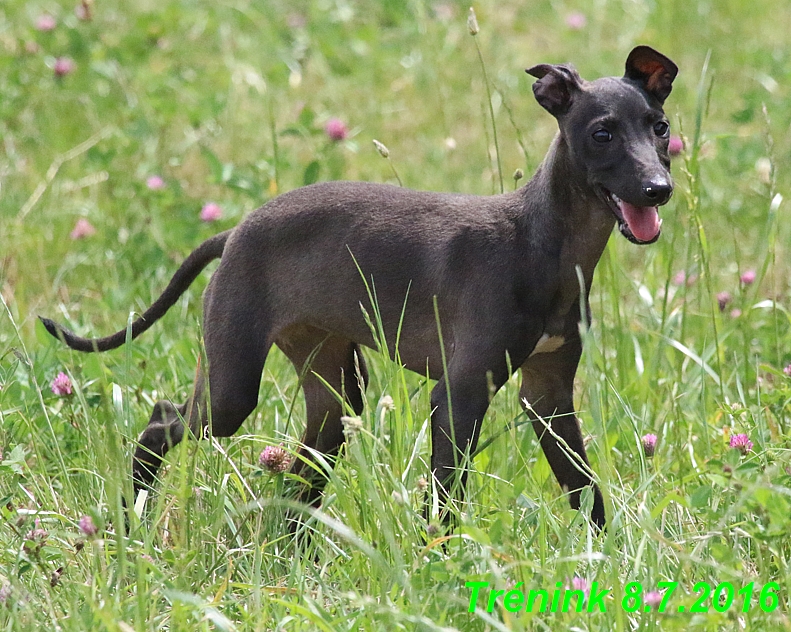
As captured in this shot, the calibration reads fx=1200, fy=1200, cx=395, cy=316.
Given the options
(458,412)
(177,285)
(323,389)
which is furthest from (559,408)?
(177,285)

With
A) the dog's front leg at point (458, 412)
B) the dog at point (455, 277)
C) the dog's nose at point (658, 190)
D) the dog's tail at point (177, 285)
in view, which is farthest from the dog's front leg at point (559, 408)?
the dog's tail at point (177, 285)

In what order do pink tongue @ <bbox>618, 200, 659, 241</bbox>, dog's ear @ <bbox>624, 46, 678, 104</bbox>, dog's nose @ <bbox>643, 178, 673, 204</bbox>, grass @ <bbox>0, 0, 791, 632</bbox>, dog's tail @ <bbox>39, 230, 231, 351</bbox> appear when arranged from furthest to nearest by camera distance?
dog's tail @ <bbox>39, 230, 231, 351</bbox> < dog's ear @ <bbox>624, 46, 678, 104</bbox> < pink tongue @ <bbox>618, 200, 659, 241</bbox> < dog's nose @ <bbox>643, 178, 673, 204</bbox> < grass @ <bbox>0, 0, 791, 632</bbox>

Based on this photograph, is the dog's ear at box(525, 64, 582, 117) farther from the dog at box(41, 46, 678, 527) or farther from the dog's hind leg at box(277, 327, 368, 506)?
the dog's hind leg at box(277, 327, 368, 506)

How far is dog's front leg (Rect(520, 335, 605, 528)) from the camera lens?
3.42 metres

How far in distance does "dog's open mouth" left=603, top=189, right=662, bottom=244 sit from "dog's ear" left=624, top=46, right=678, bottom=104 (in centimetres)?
38

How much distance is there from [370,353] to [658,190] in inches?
65.9

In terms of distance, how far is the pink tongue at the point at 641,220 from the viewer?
2996mm

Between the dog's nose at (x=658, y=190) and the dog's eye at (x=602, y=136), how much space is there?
21cm

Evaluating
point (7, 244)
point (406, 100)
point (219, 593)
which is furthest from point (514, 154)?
point (219, 593)

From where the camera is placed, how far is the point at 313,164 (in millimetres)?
4801

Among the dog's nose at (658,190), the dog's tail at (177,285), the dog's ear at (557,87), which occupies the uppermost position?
the dog's ear at (557,87)

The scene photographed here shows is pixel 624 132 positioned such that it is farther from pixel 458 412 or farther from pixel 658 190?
pixel 458 412

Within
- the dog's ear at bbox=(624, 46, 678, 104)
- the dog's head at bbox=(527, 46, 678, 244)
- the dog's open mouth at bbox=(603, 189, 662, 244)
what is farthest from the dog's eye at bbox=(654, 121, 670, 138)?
the dog's open mouth at bbox=(603, 189, 662, 244)

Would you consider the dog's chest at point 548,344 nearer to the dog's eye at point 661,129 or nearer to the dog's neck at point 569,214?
the dog's neck at point 569,214
